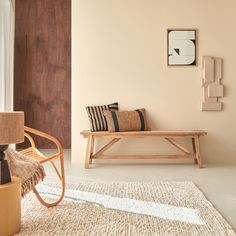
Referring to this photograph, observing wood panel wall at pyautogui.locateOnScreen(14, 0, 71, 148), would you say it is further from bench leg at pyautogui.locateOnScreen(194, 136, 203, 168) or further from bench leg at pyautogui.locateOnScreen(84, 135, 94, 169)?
bench leg at pyautogui.locateOnScreen(194, 136, 203, 168)

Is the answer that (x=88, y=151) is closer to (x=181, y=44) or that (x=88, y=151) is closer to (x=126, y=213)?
(x=181, y=44)

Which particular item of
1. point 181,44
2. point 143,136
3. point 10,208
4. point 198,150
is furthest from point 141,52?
point 10,208

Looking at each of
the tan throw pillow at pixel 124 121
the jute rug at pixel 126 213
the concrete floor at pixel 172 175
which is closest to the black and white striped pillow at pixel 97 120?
the tan throw pillow at pixel 124 121

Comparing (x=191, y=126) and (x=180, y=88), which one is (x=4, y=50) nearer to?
(x=180, y=88)

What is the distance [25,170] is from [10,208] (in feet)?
1.22

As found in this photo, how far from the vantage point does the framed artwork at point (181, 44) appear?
4.66 m

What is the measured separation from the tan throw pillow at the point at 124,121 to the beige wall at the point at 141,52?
30 cm

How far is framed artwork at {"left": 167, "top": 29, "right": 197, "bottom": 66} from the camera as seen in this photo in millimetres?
4664

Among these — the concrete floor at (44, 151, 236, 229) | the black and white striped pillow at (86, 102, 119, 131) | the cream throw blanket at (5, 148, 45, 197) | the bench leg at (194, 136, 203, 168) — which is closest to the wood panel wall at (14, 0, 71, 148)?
the concrete floor at (44, 151, 236, 229)

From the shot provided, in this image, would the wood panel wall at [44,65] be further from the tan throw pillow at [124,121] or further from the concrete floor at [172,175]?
the tan throw pillow at [124,121]

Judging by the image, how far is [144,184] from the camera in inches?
124

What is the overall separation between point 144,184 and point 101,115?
156 centimetres

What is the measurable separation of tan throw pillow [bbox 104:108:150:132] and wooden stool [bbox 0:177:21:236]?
2492 millimetres

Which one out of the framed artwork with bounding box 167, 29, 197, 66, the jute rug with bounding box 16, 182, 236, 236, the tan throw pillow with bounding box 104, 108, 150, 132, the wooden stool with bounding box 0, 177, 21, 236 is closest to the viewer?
the wooden stool with bounding box 0, 177, 21, 236
